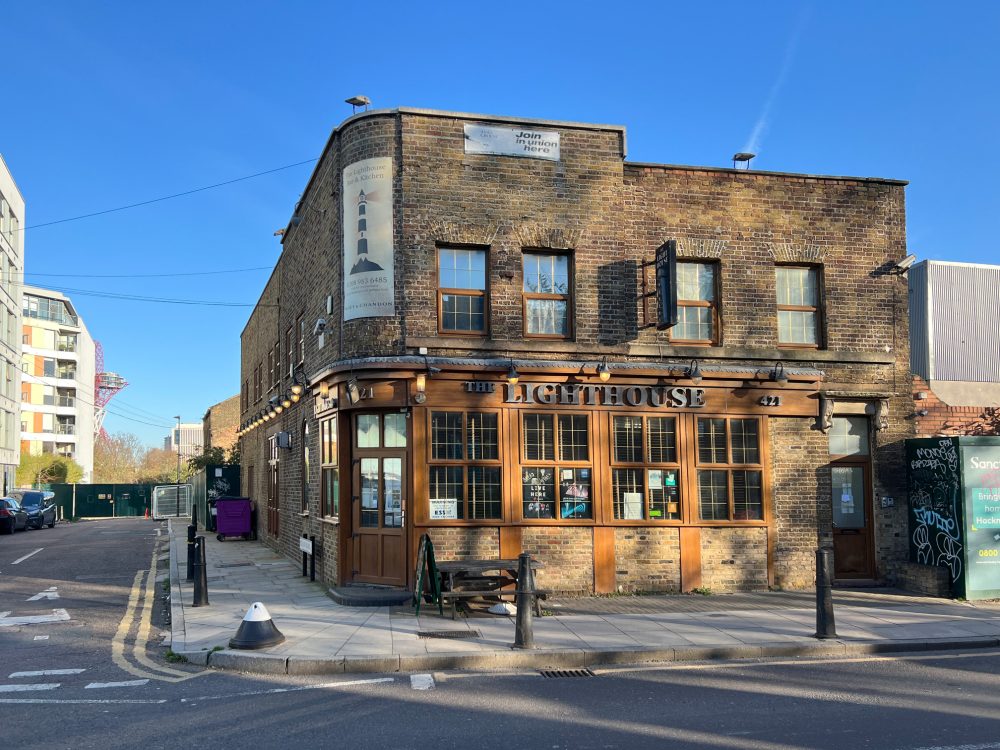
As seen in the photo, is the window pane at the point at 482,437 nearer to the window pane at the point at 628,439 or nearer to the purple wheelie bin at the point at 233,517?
the window pane at the point at 628,439

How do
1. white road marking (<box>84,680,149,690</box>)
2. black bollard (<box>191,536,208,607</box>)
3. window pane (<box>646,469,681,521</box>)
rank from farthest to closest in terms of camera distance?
window pane (<box>646,469,681,521</box>)
black bollard (<box>191,536,208,607</box>)
white road marking (<box>84,680,149,690</box>)

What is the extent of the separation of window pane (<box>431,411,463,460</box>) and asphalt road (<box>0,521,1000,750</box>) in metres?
4.94

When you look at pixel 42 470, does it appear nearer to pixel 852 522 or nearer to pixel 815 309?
pixel 815 309

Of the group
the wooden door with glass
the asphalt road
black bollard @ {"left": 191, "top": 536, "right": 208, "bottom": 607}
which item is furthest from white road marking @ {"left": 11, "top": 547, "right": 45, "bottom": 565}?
the asphalt road

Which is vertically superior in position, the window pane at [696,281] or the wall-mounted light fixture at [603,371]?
the window pane at [696,281]

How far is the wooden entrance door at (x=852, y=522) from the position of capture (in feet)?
47.6

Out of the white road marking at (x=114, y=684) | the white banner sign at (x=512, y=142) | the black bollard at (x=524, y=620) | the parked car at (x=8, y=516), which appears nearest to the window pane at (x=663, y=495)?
the black bollard at (x=524, y=620)

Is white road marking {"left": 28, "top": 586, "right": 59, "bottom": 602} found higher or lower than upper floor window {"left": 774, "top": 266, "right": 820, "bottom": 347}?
lower

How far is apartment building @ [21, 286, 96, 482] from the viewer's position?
265 ft

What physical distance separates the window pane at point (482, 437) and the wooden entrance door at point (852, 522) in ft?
19.5

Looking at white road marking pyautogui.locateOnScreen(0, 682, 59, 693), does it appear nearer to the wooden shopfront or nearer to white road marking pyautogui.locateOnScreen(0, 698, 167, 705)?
white road marking pyautogui.locateOnScreen(0, 698, 167, 705)

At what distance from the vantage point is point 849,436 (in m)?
14.8

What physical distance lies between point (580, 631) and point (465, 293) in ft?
18.7

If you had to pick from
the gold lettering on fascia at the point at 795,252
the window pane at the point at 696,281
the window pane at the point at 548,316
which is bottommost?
the window pane at the point at 548,316
